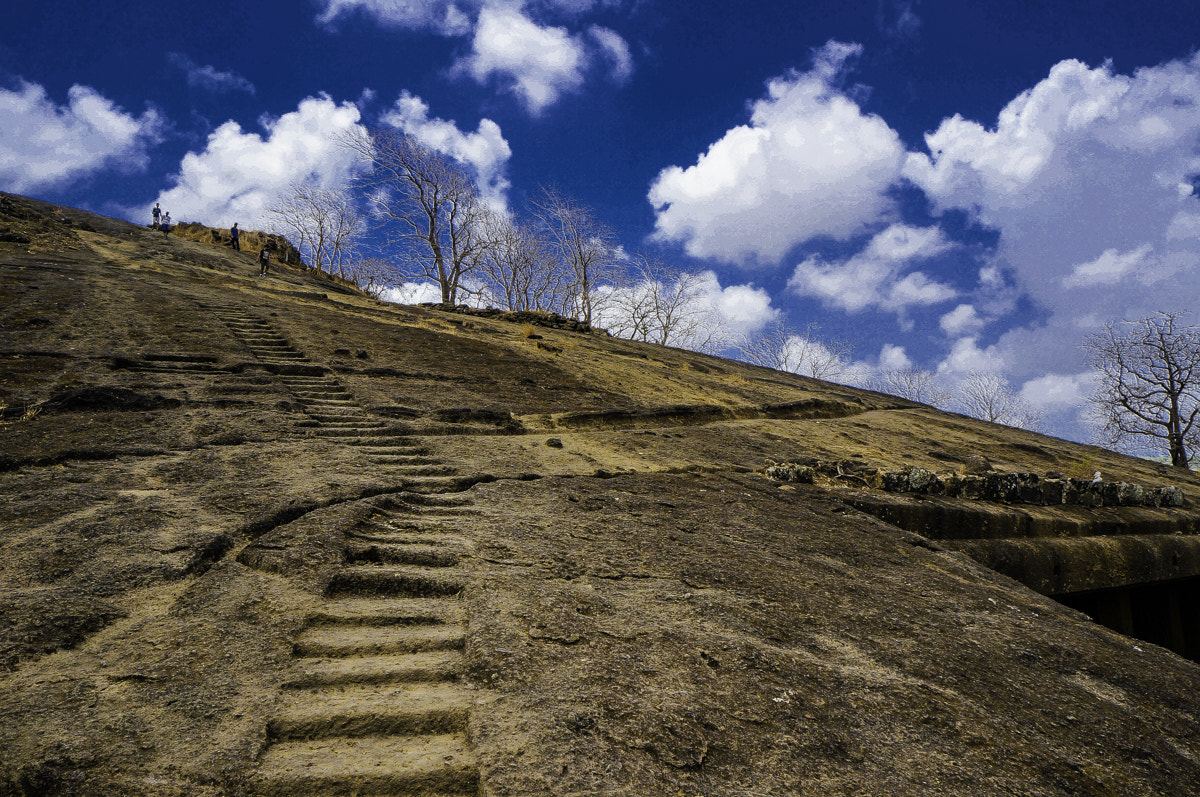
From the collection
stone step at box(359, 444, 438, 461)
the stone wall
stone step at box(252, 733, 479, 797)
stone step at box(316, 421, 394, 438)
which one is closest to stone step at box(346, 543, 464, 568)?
stone step at box(252, 733, 479, 797)

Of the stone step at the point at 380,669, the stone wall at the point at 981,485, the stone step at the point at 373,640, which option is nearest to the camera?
the stone step at the point at 380,669

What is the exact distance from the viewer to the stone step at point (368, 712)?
159cm

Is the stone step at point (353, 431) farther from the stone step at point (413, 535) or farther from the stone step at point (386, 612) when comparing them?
the stone step at point (386, 612)

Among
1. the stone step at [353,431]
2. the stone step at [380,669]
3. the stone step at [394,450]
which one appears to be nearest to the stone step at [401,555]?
the stone step at [380,669]

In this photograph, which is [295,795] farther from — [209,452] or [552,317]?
[552,317]

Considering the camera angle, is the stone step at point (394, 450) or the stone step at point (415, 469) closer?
the stone step at point (415, 469)

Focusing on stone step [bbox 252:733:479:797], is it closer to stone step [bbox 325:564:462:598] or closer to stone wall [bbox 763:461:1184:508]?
stone step [bbox 325:564:462:598]

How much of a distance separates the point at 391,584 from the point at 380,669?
0.57 m

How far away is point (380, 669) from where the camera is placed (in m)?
1.87

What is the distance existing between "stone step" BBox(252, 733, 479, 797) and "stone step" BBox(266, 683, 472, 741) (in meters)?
0.04

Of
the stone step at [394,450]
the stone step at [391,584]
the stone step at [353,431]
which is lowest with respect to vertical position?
the stone step at [391,584]

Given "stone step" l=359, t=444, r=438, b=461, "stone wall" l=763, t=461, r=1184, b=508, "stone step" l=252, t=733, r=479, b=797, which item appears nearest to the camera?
"stone step" l=252, t=733, r=479, b=797

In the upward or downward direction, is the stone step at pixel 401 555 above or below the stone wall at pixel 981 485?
below

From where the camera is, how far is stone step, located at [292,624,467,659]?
194cm
